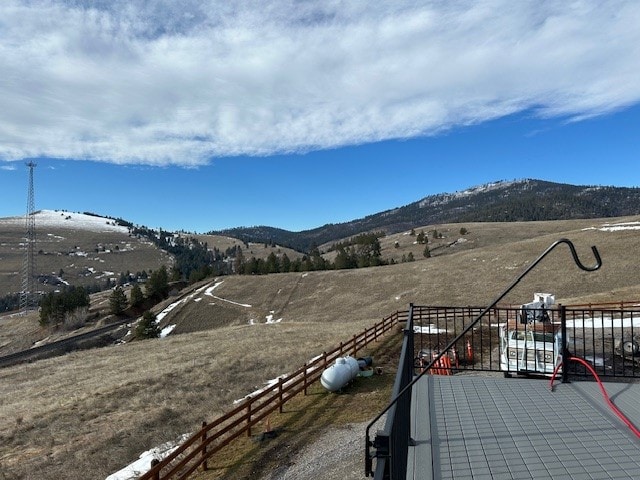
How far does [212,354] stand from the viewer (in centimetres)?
2773

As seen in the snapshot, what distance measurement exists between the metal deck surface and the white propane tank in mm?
6270

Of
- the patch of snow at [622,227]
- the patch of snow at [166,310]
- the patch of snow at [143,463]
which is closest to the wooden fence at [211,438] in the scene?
the patch of snow at [143,463]

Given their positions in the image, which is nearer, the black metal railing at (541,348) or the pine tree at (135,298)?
the black metal railing at (541,348)

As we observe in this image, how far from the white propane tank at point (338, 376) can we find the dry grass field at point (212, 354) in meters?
4.60

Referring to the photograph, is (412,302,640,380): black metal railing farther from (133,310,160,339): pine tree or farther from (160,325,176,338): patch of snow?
(160,325,176,338): patch of snow

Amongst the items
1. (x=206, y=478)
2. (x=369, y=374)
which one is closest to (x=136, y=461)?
(x=206, y=478)

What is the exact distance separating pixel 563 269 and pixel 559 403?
54593 mm

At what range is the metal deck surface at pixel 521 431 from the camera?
19.2ft

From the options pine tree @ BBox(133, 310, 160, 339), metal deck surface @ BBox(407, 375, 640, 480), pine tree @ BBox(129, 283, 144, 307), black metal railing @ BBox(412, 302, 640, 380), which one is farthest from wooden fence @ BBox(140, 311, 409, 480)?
pine tree @ BBox(129, 283, 144, 307)

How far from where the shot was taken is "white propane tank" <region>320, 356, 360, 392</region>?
15.2 meters

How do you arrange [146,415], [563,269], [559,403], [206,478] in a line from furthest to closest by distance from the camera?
[563,269], [146,415], [206,478], [559,403]

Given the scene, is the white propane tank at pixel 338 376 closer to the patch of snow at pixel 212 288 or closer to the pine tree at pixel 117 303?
the patch of snow at pixel 212 288

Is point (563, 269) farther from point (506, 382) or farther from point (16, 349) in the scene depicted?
point (16, 349)

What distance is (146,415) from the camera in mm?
16344
